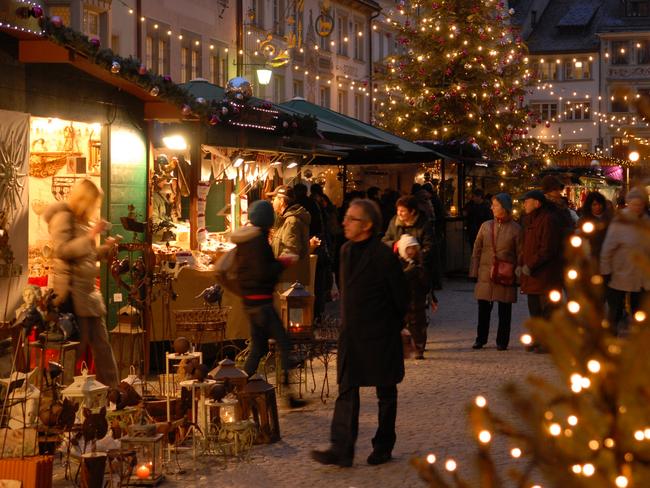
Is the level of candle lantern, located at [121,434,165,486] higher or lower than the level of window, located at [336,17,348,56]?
lower

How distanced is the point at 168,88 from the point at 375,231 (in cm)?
479

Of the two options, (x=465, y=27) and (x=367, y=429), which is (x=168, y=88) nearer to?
(x=367, y=429)

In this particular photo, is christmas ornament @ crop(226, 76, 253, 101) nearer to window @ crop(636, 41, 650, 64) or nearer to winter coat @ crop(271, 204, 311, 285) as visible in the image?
winter coat @ crop(271, 204, 311, 285)

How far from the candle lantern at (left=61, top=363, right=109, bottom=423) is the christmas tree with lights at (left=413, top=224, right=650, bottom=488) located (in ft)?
21.5

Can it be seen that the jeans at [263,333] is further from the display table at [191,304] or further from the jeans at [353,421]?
the display table at [191,304]

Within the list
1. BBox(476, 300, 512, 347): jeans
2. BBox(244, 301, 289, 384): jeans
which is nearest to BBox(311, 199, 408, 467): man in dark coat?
BBox(244, 301, 289, 384): jeans

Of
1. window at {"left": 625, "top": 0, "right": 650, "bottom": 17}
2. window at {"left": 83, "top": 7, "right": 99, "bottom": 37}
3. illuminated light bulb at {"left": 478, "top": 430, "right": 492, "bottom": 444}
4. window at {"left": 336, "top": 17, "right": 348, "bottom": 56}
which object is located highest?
window at {"left": 625, "top": 0, "right": 650, "bottom": 17}

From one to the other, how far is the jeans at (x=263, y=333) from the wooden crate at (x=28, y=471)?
3.09 meters

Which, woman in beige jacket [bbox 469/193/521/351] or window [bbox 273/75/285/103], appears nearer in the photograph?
woman in beige jacket [bbox 469/193/521/351]

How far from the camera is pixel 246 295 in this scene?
10.7 metres

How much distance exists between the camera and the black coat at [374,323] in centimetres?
880

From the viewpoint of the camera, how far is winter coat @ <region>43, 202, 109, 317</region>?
10344 mm

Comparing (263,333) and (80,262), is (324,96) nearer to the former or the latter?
(263,333)

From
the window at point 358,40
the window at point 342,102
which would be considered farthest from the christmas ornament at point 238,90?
the window at point 358,40
